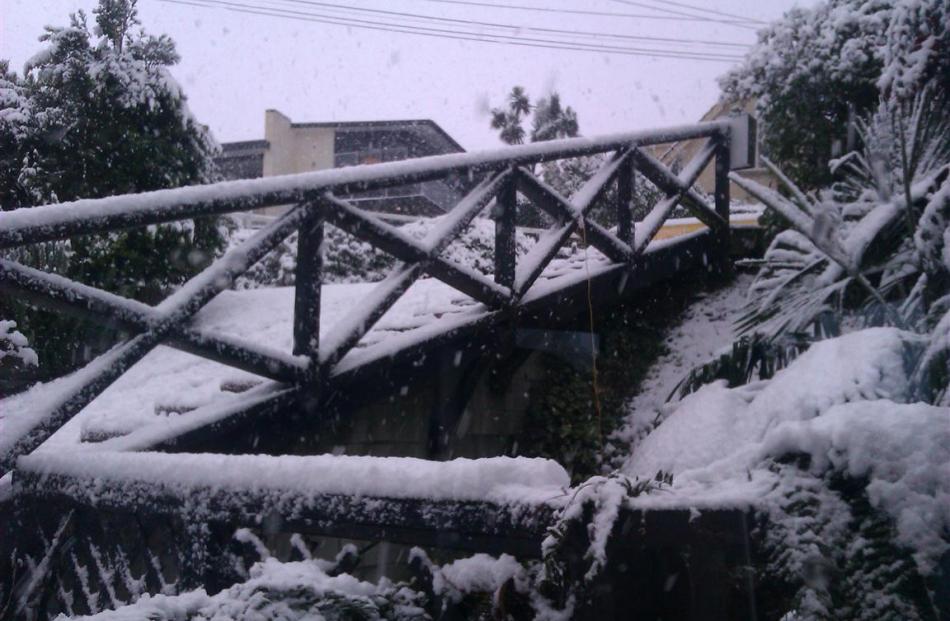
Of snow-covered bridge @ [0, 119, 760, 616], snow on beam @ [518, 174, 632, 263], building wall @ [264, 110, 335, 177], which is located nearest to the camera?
snow-covered bridge @ [0, 119, 760, 616]

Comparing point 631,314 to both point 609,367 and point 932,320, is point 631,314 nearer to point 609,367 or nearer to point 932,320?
point 609,367

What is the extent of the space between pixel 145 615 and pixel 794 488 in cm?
98

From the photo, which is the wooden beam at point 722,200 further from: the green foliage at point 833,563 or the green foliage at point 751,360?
the green foliage at point 833,563

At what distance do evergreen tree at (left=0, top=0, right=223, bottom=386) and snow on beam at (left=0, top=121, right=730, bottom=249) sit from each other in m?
2.58

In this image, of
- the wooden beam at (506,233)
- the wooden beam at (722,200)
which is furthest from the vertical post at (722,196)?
the wooden beam at (506,233)

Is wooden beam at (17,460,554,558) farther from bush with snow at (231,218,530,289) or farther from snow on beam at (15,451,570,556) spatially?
bush with snow at (231,218,530,289)

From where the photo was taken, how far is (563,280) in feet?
14.0

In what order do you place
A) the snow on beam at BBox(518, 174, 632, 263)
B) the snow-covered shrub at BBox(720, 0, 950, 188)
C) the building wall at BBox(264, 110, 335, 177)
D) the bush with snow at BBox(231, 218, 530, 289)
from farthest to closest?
the building wall at BBox(264, 110, 335, 177), the bush with snow at BBox(231, 218, 530, 289), the snow-covered shrub at BBox(720, 0, 950, 188), the snow on beam at BBox(518, 174, 632, 263)

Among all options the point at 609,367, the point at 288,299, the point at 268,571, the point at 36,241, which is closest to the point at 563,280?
the point at 609,367

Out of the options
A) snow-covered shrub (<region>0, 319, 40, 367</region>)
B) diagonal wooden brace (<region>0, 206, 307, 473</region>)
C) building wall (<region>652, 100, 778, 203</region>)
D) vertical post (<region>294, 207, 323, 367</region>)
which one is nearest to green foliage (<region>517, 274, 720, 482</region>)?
building wall (<region>652, 100, 778, 203</region>)

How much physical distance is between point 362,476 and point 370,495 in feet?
0.18

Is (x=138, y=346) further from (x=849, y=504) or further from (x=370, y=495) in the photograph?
(x=849, y=504)

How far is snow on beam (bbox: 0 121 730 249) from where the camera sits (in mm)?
2482

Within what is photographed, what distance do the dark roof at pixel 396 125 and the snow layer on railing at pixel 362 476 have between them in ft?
63.3
